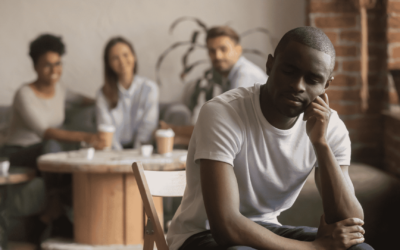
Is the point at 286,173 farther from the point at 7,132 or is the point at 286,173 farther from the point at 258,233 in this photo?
the point at 7,132

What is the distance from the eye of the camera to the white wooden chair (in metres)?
1.19

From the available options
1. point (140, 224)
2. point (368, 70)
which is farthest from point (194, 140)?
point (368, 70)

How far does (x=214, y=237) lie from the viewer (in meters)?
1.05

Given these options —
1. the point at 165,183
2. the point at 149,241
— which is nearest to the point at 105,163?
the point at 165,183

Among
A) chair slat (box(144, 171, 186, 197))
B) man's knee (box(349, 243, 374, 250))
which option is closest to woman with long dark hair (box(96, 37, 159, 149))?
chair slat (box(144, 171, 186, 197))

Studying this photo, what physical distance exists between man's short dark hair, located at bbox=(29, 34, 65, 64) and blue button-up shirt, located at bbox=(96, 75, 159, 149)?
50 centimetres

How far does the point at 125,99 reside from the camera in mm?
3303

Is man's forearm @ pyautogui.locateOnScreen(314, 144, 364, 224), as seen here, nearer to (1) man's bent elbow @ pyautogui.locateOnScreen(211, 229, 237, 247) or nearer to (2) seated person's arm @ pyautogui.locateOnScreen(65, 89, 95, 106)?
(1) man's bent elbow @ pyautogui.locateOnScreen(211, 229, 237, 247)

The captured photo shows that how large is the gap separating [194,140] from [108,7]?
8.50 ft

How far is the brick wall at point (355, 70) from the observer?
2900 mm

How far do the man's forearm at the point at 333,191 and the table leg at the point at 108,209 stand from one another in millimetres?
1240

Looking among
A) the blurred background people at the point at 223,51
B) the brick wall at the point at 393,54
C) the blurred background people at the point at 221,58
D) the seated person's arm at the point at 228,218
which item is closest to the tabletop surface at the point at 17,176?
the blurred background people at the point at 221,58

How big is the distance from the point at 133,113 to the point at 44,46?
2.96ft

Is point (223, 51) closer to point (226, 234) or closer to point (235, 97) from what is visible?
point (235, 97)
